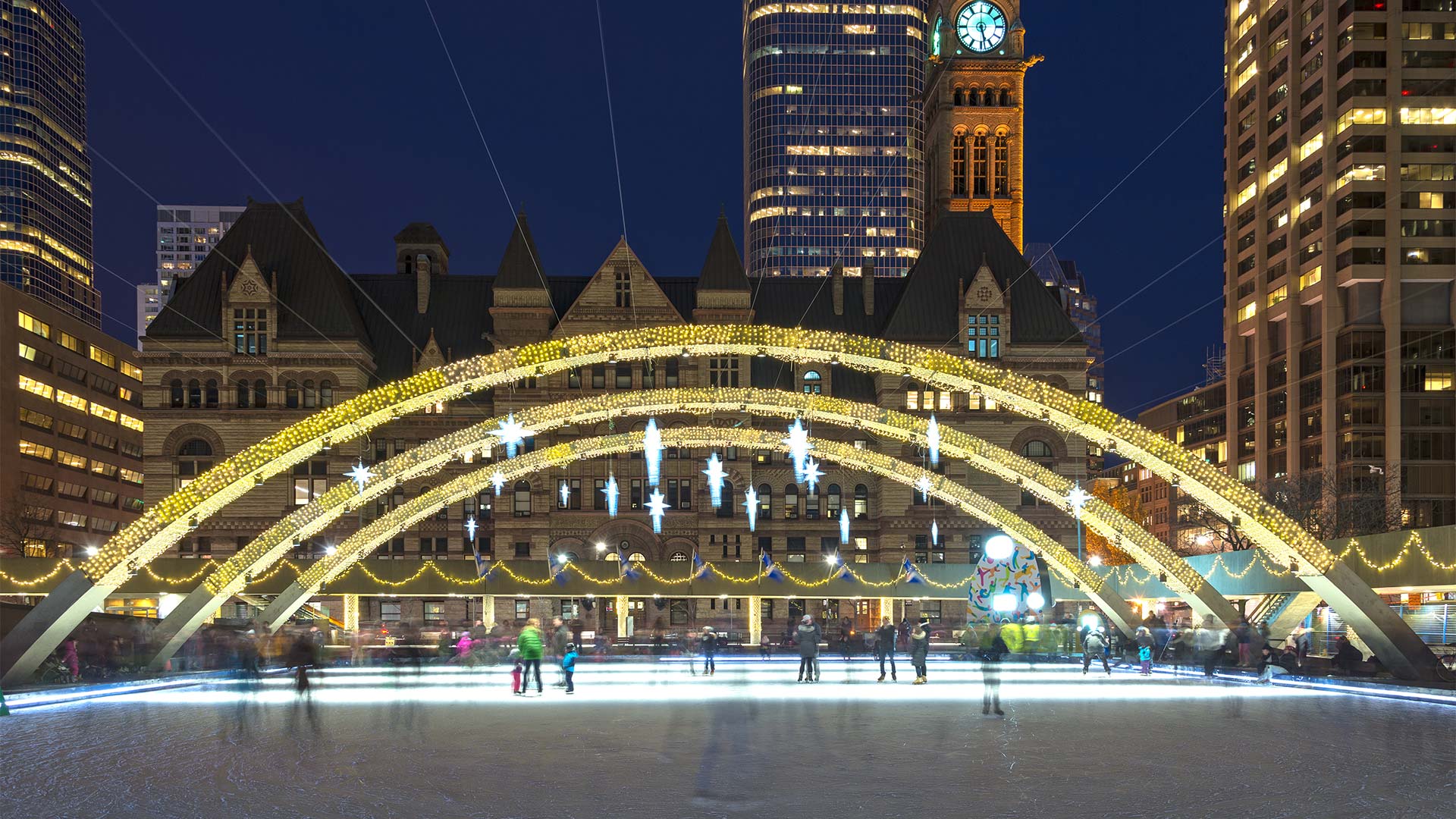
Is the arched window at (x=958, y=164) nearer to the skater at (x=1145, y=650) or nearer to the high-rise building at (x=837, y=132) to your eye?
the skater at (x=1145, y=650)

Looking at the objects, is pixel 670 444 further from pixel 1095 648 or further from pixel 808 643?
pixel 1095 648

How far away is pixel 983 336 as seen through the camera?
260ft

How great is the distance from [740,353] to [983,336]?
161 ft

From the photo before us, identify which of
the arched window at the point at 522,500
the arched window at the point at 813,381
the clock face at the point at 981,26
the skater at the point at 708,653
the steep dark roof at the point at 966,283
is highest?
the clock face at the point at 981,26

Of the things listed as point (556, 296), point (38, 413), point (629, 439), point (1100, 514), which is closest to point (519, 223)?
point (556, 296)

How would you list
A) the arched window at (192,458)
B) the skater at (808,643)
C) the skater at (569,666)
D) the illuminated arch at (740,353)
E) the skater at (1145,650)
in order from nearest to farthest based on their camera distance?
the skater at (569,666) → the illuminated arch at (740,353) → the skater at (808,643) → the skater at (1145,650) → the arched window at (192,458)

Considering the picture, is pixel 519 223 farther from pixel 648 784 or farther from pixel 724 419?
pixel 648 784

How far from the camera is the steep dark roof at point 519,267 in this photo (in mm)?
77562

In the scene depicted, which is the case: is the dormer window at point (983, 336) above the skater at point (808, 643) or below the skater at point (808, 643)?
above

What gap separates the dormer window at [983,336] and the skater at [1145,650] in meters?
35.7

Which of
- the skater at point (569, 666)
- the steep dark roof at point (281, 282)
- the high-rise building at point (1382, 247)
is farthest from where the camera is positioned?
the high-rise building at point (1382, 247)

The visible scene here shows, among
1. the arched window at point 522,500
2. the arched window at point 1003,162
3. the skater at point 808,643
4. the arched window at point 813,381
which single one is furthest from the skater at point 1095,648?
the arched window at point 1003,162

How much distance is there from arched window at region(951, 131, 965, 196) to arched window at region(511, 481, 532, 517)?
40953 mm

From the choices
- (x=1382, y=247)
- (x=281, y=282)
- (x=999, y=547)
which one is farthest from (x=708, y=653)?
(x=1382, y=247)
